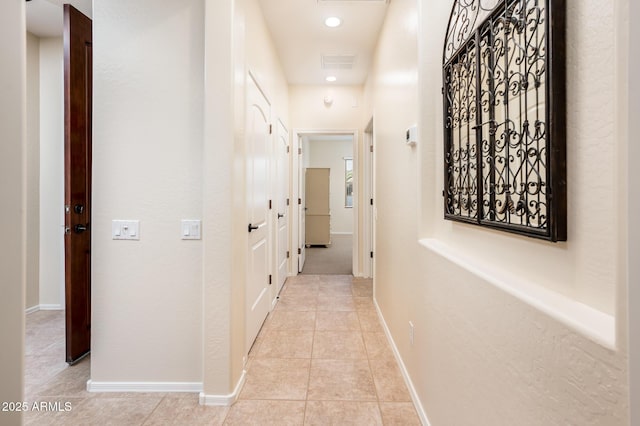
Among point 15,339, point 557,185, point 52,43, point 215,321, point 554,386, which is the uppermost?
point 52,43

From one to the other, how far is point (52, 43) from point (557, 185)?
14.8 feet

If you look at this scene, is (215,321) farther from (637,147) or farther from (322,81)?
(322,81)

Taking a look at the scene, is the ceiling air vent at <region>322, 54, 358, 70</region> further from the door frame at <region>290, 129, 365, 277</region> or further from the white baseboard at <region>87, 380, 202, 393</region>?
the white baseboard at <region>87, 380, 202, 393</region>

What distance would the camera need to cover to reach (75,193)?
7.01ft

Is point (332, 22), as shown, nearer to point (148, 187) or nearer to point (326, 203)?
point (148, 187)

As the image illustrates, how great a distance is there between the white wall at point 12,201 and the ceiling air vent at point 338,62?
343cm

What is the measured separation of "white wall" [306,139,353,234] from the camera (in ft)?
29.9

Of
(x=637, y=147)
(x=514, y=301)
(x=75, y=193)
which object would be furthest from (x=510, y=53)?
(x=75, y=193)

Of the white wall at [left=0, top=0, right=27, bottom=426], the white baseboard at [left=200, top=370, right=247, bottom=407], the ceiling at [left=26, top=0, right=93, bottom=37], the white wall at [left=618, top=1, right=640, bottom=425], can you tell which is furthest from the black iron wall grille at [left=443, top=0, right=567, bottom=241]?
the ceiling at [left=26, top=0, right=93, bottom=37]

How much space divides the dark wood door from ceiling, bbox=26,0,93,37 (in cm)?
52

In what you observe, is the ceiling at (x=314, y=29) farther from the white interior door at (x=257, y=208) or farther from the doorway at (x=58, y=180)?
the white interior door at (x=257, y=208)

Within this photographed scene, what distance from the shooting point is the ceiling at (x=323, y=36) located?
2.72 metres

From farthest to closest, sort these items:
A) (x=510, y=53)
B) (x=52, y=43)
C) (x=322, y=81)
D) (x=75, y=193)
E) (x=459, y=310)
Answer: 1. (x=322, y=81)
2. (x=52, y=43)
3. (x=75, y=193)
4. (x=459, y=310)
5. (x=510, y=53)

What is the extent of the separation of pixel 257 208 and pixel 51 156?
7.92ft
